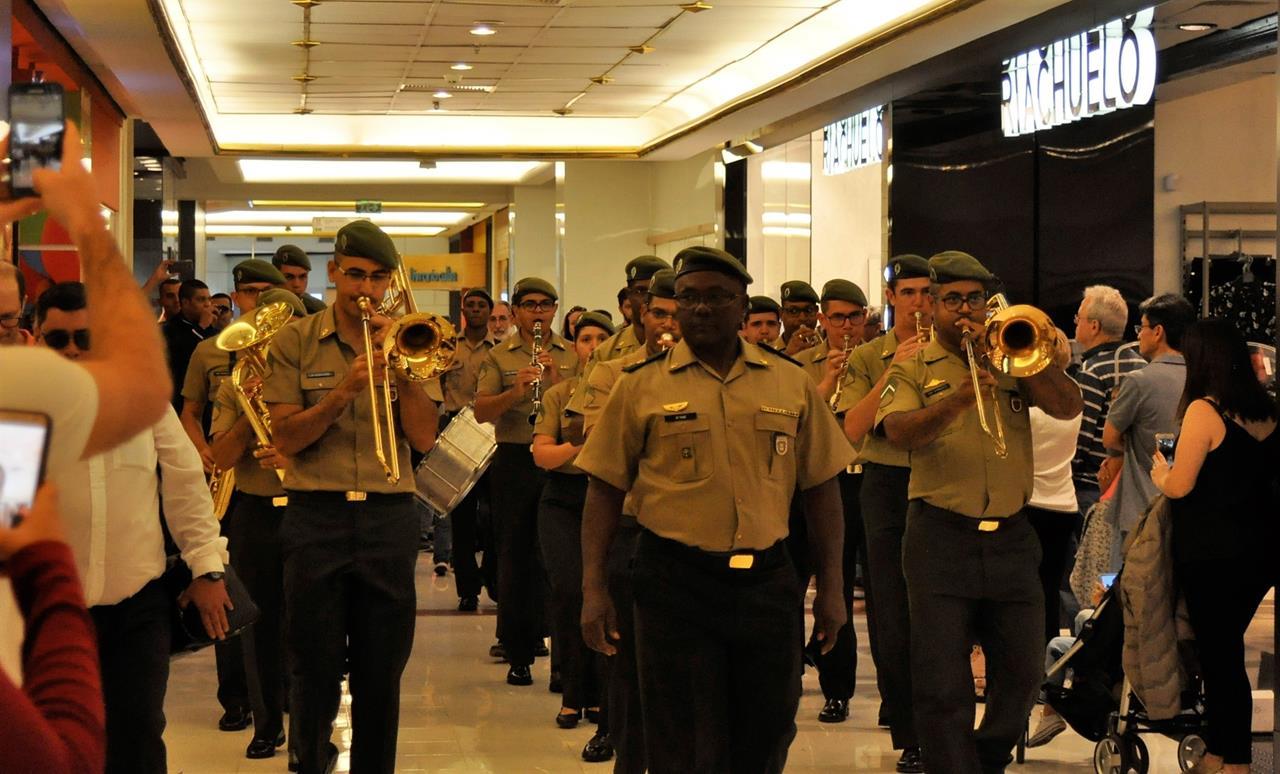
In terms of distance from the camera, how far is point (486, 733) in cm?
720

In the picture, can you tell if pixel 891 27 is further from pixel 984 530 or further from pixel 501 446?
pixel 984 530

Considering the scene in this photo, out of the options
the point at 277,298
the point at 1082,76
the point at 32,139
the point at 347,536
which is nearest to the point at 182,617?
the point at 347,536

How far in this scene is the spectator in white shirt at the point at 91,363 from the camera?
5.41 ft

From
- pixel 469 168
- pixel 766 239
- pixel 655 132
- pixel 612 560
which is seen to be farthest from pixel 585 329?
pixel 469 168

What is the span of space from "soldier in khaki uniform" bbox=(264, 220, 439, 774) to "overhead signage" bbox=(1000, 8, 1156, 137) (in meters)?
6.21

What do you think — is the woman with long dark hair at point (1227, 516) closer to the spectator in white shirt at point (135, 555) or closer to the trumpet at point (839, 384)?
the trumpet at point (839, 384)

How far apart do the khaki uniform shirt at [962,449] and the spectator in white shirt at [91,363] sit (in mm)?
3705

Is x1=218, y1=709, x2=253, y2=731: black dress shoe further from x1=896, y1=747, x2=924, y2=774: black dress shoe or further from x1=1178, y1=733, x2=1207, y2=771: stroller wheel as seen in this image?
x1=1178, y1=733, x2=1207, y2=771: stroller wheel

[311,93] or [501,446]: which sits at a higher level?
[311,93]

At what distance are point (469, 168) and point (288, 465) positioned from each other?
1712cm

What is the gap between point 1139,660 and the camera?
5.79m

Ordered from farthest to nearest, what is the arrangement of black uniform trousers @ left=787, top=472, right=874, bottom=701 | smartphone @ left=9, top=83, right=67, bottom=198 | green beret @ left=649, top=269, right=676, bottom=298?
black uniform trousers @ left=787, top=472, right=874, bottom=701 < green beret @ left=649, top=269, right=676, bottom=298 < smartphone @ left=9, top=83, right=67, bottom=198

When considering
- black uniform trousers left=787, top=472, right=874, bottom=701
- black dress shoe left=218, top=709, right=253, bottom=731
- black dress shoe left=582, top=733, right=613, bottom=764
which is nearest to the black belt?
black dress shoe left=582, top=733, right=613, bottom=764

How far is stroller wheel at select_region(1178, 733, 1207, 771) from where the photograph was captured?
19.4 ft
